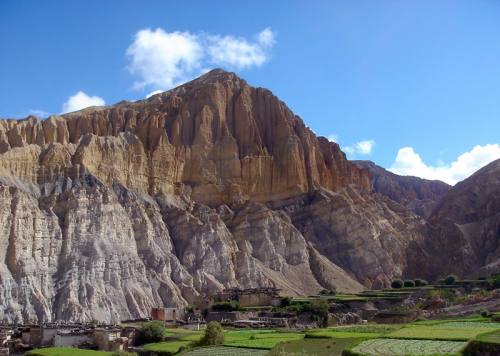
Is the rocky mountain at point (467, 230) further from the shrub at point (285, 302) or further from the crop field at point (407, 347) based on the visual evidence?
the crop field at point (407, 347)

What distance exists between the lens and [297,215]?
146m

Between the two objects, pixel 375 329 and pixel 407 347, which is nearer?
pixel 407 347

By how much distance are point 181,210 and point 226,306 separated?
165ft

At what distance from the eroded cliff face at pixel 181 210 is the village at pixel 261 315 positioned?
61.8 feet

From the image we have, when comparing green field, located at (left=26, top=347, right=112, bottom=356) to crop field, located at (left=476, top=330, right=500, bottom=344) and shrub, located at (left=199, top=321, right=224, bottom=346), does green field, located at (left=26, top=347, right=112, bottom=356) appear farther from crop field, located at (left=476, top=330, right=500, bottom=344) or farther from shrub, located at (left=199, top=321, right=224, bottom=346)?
crop field, located at (left=476, top=330, right=500, bottom=344)

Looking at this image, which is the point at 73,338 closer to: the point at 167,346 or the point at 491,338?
the point at 167,346

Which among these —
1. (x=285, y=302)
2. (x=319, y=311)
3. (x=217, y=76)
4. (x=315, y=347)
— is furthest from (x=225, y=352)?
(x=217, y=76)

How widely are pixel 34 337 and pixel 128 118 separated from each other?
88986mm

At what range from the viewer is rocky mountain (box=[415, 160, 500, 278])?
130750 millimetres

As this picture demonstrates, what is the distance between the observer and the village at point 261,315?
6238 cm

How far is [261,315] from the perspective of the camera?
7606cm

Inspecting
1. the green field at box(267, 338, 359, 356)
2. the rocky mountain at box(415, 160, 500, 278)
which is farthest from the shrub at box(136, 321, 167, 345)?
the rocky mountain at box(415, 160, 500, 278)

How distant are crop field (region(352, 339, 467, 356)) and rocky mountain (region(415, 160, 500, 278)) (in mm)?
77951

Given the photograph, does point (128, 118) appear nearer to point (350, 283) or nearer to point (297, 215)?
point (297, 215)
